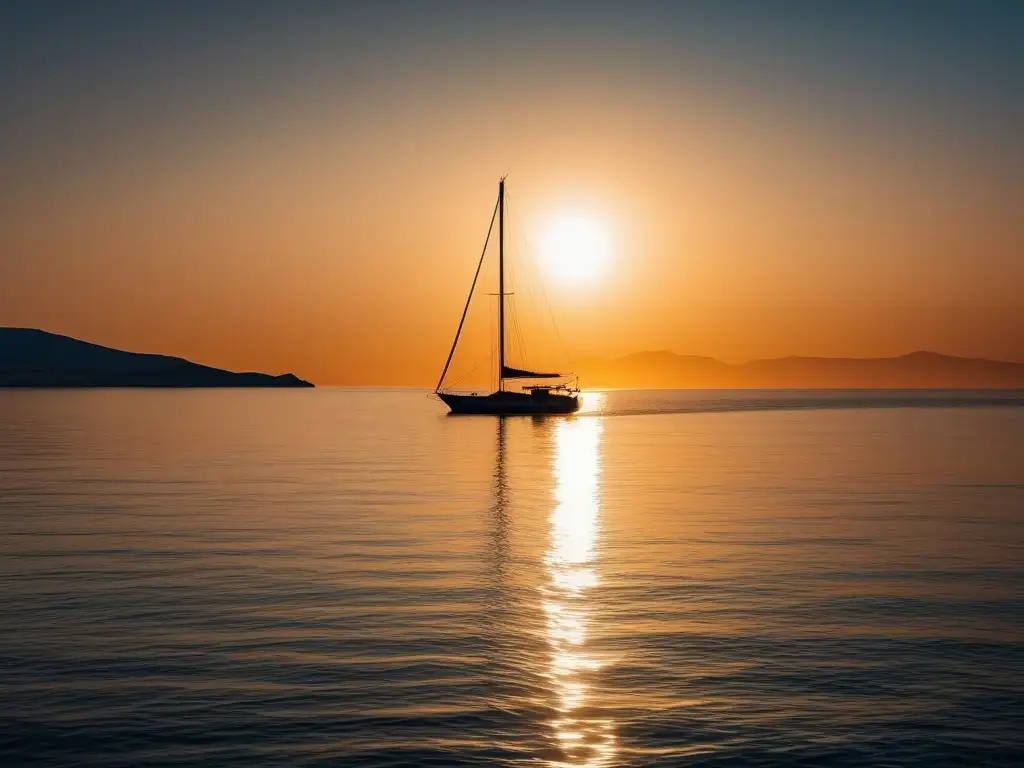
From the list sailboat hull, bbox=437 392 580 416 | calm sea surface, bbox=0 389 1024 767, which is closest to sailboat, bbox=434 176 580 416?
sailboat hull, bbox=437 392 580 416

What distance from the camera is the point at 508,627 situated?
770 inches

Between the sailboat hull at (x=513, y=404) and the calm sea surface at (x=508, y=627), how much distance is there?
93439mm

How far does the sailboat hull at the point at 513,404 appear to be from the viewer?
140 meters

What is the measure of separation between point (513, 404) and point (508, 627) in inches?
4772

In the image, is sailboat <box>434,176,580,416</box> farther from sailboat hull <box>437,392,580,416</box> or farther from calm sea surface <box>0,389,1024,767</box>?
calm sea surface <box>0,389,1024,767</box>

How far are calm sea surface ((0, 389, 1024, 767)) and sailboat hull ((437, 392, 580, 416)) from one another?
9344 centimetres

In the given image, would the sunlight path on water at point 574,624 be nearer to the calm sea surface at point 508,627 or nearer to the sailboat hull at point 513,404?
the calm sea surface at point 508,627

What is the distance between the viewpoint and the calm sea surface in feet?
43.1

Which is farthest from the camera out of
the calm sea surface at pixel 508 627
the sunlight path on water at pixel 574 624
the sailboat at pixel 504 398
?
the sailboat at pixel 504 398

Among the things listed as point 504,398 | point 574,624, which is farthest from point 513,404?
point 574,624

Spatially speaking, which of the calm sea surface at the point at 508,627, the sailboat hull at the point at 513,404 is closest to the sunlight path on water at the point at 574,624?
the calm sea surface at the point at 508,627

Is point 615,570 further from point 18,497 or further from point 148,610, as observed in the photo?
point 18,497

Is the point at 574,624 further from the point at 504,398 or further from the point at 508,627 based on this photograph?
the point at 504,398

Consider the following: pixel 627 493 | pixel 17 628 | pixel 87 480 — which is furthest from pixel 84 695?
pixel 87 480
